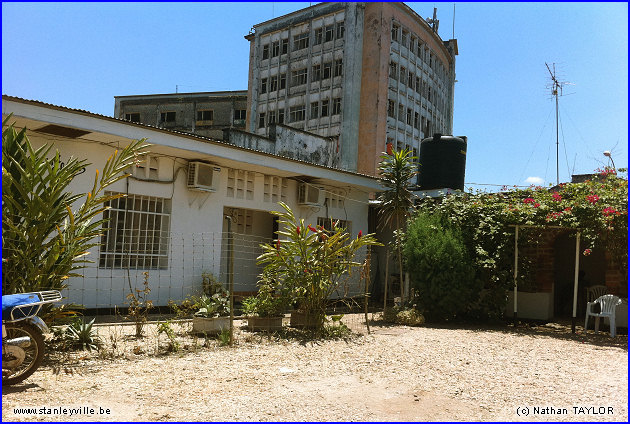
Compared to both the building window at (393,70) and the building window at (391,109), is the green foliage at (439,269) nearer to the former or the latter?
the building window at (391,109)

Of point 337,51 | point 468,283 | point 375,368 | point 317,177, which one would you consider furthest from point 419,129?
point 375,368

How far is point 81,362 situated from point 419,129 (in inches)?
1436

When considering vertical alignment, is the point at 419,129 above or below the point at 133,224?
above

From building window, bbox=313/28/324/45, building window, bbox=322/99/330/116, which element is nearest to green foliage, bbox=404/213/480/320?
building window, bbox=322/99/330/116

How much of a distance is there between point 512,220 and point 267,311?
5.62m

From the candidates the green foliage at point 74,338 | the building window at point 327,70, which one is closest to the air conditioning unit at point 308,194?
the green foliage at point 74,338

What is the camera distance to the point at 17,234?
6629 mm

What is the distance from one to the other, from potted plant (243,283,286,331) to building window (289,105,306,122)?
30.0 meters

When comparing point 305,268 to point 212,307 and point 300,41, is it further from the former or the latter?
point 300,41

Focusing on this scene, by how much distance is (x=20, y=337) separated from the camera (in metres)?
5.75

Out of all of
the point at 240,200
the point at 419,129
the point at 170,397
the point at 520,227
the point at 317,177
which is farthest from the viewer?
the point at 419,129

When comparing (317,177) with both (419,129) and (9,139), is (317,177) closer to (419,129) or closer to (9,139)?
(9,139)

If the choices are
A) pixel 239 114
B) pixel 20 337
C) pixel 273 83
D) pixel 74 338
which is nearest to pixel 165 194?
pixel 74 338

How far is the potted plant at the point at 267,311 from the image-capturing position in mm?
9414
